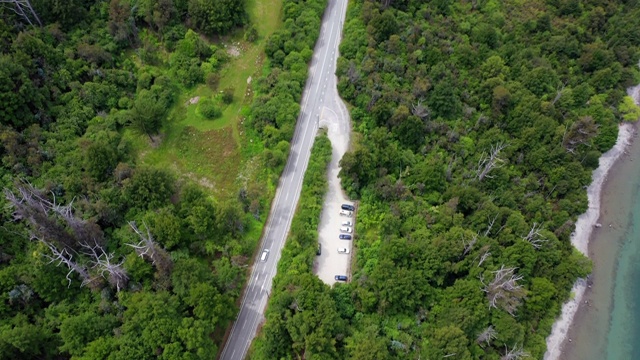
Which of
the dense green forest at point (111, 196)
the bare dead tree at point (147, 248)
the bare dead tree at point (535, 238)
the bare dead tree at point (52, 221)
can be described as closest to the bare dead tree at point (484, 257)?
the bare dead tree at point (535, 238)

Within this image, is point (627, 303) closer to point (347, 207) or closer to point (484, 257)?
point (484, 257)

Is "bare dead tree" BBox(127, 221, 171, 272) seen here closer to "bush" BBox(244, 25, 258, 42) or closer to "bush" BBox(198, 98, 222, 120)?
"bush" BBox(198, 98, 222, 120)

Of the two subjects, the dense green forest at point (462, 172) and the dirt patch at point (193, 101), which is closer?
the dense green forest at point (462, 172)

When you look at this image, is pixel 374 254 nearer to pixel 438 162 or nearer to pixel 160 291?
pixel 438 162

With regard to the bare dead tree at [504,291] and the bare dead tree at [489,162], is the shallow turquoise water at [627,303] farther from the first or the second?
the bare dead tree at [489,162]

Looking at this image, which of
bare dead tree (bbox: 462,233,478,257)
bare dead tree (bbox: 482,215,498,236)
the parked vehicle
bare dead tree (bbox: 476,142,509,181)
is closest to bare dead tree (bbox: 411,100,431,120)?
bare dead tree (bbox: 476,142,509,181)
